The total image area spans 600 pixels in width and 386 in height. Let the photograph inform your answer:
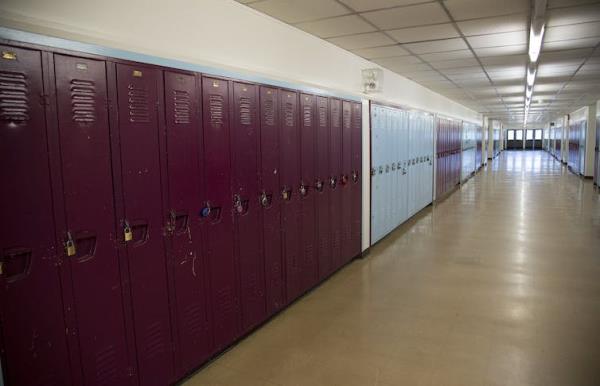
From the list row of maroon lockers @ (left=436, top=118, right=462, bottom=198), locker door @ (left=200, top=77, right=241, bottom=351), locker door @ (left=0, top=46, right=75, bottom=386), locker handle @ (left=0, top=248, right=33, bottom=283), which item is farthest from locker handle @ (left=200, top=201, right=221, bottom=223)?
row of maroon lockers @ (left=436, top=118, right=462, bottom=198)

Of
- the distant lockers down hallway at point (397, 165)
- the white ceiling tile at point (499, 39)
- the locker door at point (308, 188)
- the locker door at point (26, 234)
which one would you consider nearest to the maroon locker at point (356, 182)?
the distant lockers down hallway at point (397, 165)

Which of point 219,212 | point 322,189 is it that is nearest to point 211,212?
point 219,212

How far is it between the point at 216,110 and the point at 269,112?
68cm

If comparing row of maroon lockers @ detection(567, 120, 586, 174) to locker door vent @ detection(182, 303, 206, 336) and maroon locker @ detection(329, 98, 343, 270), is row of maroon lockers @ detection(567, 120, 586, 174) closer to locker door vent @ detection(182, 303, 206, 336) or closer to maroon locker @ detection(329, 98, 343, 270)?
maroon locker @ detection(329, 98, 343, 270)

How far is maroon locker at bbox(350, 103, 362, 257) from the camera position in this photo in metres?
5.04

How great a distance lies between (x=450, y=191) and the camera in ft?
38.7

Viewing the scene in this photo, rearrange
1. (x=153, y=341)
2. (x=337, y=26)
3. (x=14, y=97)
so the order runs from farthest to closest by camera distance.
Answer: (x=337, y=26), (x=153, y=341), (x=14, y=97)

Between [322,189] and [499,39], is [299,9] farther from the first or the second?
[499,39]

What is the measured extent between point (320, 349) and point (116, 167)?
6.39 feet

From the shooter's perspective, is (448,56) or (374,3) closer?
(374,3)

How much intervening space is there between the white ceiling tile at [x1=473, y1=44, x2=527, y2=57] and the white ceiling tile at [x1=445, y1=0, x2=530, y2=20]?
1554mm

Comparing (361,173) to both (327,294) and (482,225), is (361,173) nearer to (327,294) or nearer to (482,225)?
(327,294)

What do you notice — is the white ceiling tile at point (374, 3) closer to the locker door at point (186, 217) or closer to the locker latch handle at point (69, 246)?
the locker door at point (186, 217)

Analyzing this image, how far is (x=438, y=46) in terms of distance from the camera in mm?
4867
